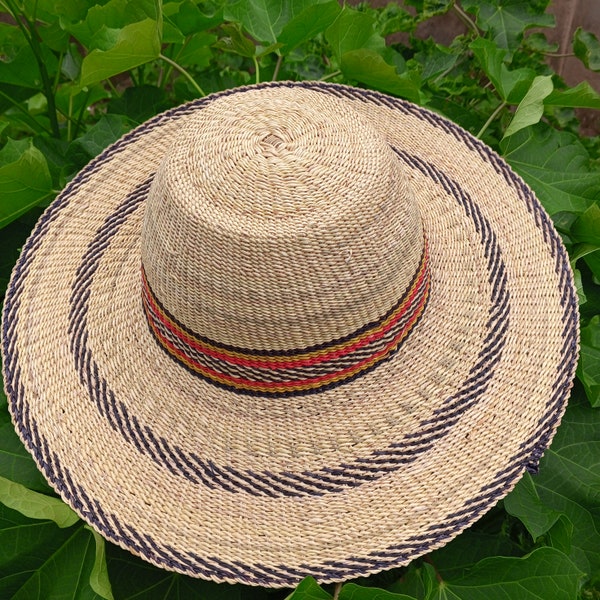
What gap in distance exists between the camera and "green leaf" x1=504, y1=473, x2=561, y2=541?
3.08 feet

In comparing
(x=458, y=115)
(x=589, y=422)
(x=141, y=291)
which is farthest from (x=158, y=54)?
(x=589, y=422)

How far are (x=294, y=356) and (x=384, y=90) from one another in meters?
0.64

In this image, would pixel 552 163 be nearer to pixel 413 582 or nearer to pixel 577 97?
pixel 577 97

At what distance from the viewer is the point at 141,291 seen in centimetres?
91

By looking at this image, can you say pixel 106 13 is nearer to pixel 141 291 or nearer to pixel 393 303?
pixel 141 291

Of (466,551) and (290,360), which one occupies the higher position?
(290,360)

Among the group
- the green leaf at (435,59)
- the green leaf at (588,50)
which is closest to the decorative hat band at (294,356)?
the green leaf at (435,59)

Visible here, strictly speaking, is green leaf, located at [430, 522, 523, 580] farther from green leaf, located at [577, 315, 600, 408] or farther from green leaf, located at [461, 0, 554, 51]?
green leaf, located at [461, 0, 554, 51]

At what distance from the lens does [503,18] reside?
1.41m

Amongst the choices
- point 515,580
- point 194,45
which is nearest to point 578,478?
point 515,580

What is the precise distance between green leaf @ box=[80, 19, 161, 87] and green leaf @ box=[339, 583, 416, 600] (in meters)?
0.80

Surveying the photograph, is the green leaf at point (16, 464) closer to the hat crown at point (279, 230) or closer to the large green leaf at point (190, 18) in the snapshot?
the hat crown at point (279, 230)

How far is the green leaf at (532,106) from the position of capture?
3.62ft

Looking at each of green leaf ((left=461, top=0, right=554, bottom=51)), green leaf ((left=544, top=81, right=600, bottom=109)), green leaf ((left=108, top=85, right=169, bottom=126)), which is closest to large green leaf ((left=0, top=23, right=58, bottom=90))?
green leaf ((left=108, top=85, right=169, bottom=126))
